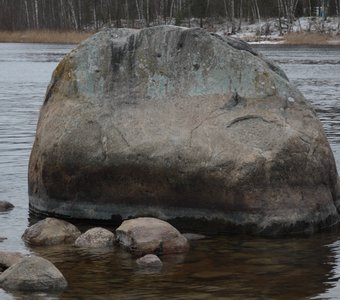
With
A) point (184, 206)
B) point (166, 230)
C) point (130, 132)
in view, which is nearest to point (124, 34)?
point (130, 132)

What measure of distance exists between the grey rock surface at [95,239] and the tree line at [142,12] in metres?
75.2

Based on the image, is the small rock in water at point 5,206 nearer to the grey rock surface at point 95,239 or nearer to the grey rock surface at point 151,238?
the grey rock surface at point 95,239

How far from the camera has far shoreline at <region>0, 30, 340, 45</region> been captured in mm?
80562

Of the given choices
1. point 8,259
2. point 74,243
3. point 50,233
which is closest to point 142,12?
point 50,233

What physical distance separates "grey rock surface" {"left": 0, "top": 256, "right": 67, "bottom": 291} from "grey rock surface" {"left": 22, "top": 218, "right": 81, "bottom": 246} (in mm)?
1845

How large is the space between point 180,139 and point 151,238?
182cm

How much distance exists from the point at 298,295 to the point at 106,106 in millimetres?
4647

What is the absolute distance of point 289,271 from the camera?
34.9ft

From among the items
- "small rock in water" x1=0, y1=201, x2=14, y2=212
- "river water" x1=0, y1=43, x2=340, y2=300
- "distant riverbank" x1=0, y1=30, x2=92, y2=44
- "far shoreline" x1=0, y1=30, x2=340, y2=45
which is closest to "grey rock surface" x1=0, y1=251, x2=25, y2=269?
"river water" x1=0, y1=43, x2=340, y2=300

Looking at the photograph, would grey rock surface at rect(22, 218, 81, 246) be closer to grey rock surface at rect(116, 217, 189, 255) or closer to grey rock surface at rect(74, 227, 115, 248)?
grey rock surface at rect(74, 227, 115, 248)

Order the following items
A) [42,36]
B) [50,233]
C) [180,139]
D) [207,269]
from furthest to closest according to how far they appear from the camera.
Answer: [42,36], [180,139], [50,233], [207,269]

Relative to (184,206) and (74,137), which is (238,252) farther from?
(74,137)

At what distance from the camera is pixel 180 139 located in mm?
12695

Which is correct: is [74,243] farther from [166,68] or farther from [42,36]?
[42,36]
